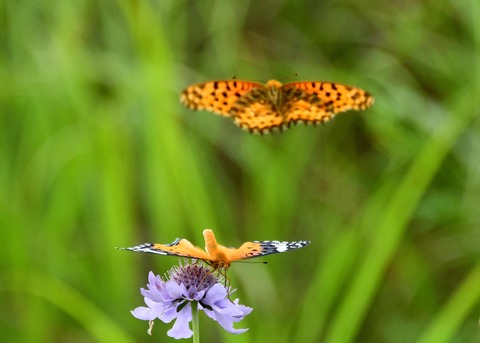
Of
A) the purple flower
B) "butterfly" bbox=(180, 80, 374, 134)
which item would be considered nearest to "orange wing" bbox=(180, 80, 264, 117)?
"butterfly" bbox=(180, 80, 374, 134)

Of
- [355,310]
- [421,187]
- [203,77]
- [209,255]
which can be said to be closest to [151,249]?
[209,255]

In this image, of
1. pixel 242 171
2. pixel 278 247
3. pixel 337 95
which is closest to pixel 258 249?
pixel 278 247

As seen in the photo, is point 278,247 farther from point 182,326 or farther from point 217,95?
point 217,95

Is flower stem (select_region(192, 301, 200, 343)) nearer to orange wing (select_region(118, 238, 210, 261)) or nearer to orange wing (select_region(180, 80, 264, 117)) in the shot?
orange wing (select_region(118, 238, 210, 261))

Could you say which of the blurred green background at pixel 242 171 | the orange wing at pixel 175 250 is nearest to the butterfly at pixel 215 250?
the orange wing at pixel 175 250

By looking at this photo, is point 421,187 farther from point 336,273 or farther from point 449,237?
point 449,237

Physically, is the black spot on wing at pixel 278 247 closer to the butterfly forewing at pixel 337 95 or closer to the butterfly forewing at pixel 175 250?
the butterfly forewing at pixel 175 250

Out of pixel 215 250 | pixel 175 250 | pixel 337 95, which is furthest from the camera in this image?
pixel 337 95
